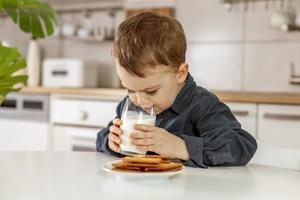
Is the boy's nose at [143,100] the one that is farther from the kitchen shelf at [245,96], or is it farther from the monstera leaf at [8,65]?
the kitchen shelf at [245,96]

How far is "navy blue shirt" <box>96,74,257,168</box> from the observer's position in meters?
1.09

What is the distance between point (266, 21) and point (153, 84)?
1.95 metres

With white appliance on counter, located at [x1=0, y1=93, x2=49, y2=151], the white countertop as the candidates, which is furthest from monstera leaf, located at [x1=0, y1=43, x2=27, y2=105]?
white appliance on counter, located at [x1=0, y1=93, x2=49, y2=151]

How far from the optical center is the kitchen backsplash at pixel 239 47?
9.27ft

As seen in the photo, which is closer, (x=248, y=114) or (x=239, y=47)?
(x=248, y=114)

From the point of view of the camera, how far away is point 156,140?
99cm

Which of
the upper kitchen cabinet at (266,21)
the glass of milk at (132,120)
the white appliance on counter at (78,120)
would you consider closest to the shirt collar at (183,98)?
the glass of milk at (132,120)

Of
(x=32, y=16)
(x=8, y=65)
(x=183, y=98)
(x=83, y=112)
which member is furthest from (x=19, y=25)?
(x=83, y=112)

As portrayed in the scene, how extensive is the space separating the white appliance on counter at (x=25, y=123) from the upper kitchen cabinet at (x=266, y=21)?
130cm

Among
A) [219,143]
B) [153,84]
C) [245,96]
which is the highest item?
[153,84]

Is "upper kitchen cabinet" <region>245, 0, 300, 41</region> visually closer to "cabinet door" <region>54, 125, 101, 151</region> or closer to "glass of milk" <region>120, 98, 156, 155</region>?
"cabinet door" <region>54, 125, 101, 151</region>

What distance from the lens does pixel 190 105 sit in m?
1.21

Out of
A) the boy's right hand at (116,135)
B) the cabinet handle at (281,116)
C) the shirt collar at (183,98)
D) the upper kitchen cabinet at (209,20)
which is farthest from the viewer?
the upper kitchen cabinet at (209,20)

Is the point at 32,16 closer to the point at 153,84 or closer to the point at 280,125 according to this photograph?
the point at 153,84
